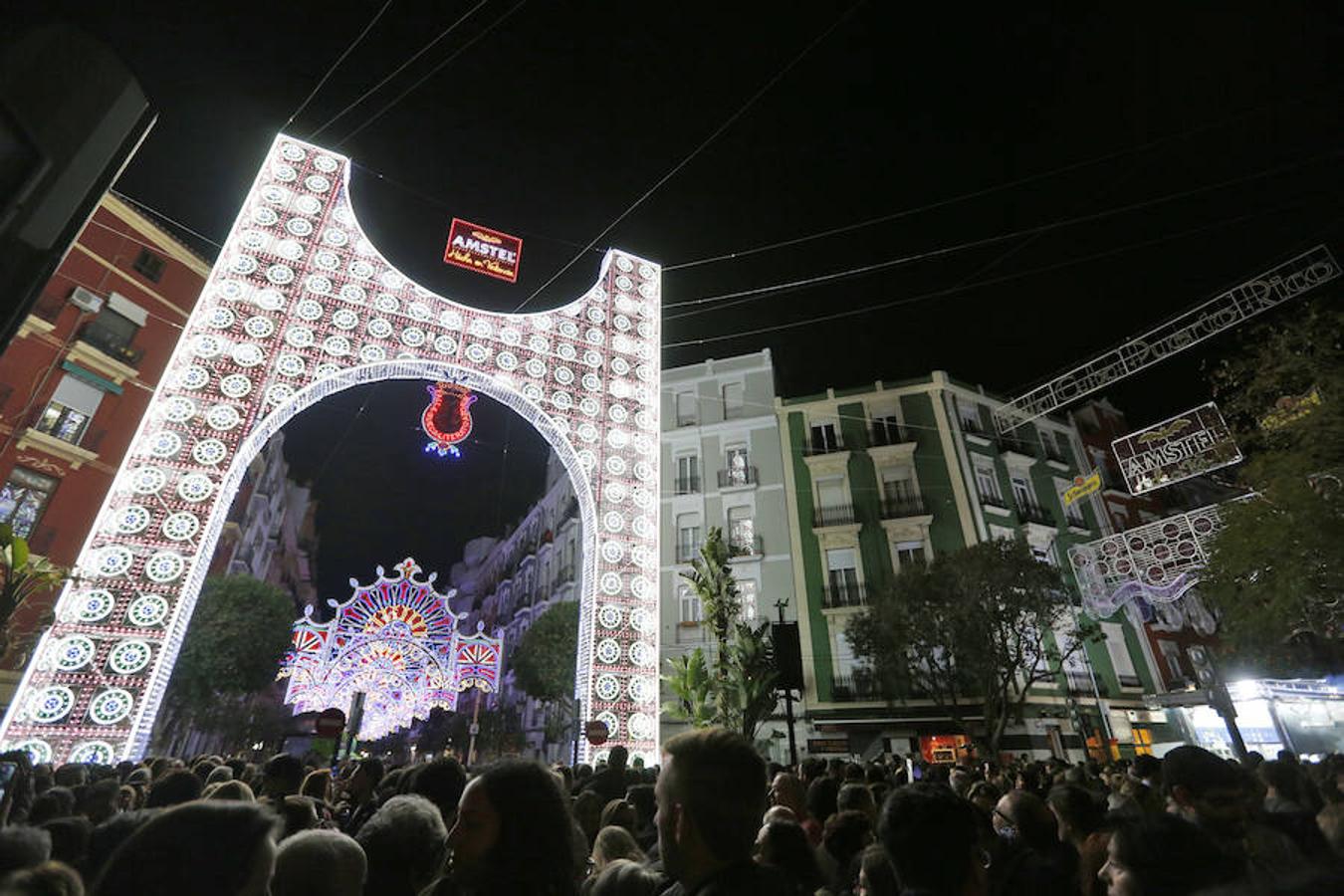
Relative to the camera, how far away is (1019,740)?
20.7 metres

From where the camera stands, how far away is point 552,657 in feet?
90.0

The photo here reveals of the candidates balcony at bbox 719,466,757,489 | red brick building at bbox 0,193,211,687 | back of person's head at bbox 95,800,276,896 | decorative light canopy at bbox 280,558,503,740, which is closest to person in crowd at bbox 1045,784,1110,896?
back of person's head at bbox 95,800,276,896

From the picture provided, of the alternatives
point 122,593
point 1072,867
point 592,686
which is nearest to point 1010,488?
point 592,686

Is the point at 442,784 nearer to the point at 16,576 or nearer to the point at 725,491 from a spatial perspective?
the point at 16,576

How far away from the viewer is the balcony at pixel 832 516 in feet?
80.1

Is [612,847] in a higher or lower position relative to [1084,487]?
lower

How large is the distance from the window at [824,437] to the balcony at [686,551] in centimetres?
660

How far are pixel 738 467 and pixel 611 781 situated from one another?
19437mm

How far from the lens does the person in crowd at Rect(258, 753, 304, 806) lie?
452 centimetres

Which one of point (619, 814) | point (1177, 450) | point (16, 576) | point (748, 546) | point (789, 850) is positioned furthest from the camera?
point (748, 546)

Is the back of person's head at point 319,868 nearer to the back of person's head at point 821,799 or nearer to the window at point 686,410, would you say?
the back of person's head at point 821,799

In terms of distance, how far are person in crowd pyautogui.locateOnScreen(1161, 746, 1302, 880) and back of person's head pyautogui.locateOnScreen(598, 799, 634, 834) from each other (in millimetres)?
3177

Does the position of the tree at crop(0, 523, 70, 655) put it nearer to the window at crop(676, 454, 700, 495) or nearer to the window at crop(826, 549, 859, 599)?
the window at crop(676, 454, 700, 495)

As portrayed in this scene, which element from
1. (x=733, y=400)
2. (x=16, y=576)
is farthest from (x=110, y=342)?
(x=733, y=400)
